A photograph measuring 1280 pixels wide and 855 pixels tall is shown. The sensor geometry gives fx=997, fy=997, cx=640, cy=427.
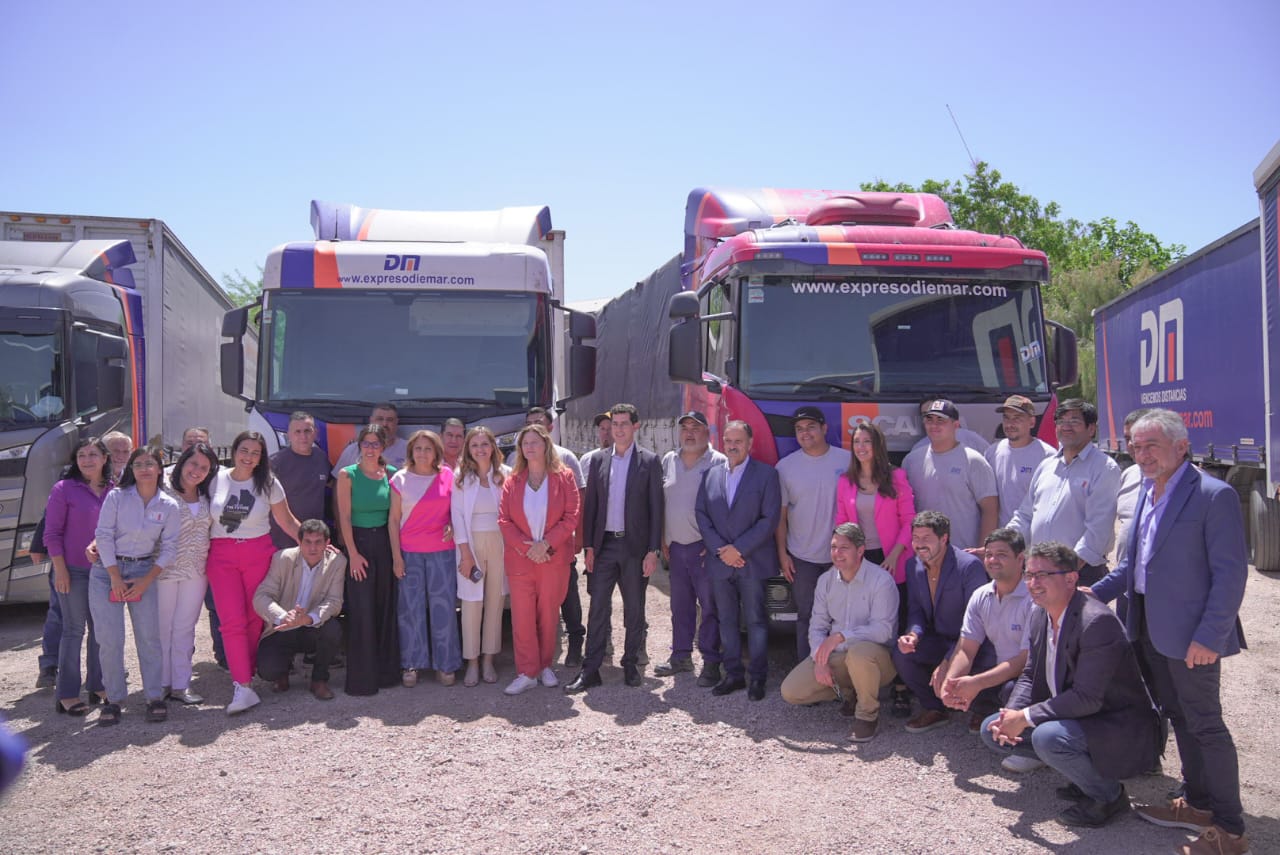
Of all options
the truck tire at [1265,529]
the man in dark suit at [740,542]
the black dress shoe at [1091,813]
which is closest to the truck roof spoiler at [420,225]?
the man in dark suit at [740,542]

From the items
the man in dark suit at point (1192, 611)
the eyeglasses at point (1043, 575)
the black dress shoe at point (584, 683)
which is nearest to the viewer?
the man in dark suit at point (1192, 611)

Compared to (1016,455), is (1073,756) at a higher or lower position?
lower

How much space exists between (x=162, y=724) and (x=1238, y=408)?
1028 cm

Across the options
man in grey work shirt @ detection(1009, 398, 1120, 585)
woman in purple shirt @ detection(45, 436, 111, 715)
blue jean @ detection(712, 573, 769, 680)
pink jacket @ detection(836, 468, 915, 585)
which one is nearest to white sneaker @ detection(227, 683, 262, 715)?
woman in purple shirt @ detection(45, 436, 111, 715)

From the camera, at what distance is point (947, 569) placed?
5.76 m

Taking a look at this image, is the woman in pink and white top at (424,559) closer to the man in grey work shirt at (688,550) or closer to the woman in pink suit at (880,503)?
the man in grey work shirt at (688,550)

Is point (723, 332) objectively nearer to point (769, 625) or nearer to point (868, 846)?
point (769, 625)

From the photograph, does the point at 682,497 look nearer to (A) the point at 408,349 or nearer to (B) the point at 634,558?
(B) the point at 634,558

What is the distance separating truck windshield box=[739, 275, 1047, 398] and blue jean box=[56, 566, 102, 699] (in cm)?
443

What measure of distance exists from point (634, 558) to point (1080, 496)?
9.21ft

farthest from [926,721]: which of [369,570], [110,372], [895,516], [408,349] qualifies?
[110,372]

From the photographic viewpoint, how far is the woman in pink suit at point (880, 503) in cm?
615

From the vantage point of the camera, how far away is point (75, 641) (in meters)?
6.11

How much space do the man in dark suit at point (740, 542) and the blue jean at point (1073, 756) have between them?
2.11 metres
